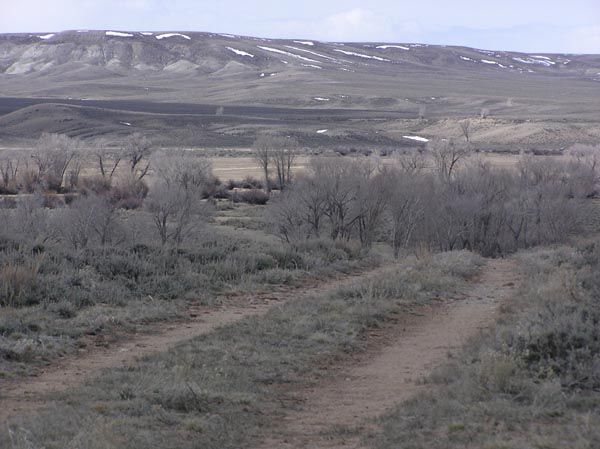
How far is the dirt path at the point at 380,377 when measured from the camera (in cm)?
750

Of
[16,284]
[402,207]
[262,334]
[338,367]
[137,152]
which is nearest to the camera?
[338,367]

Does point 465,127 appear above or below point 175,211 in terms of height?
below

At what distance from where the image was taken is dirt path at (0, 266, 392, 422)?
8.40 m

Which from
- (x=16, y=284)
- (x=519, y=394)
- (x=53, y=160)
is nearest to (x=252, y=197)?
(x=53, y=160)

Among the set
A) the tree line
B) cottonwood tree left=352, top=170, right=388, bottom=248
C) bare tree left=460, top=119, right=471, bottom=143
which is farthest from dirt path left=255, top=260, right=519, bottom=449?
bare tree left=460, top=119, right=471, bottom=143

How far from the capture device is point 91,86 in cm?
16962

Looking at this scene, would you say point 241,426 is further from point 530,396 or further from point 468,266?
point 468,266

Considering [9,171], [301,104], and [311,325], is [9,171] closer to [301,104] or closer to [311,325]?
[311,325]

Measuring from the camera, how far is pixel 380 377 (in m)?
9.70

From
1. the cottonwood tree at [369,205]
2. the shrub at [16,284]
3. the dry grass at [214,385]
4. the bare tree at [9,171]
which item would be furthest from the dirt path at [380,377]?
the bare tree at [9,171]

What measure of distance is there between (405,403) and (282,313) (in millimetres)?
4897

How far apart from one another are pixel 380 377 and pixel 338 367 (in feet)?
2.12

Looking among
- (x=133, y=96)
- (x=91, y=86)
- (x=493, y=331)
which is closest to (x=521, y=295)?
(x=493, y=331)

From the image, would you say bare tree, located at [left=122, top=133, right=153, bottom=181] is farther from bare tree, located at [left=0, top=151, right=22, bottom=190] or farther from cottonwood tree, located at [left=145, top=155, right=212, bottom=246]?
cottonwood tree, located at [left=145, top=155, right=212, bottom=246]
